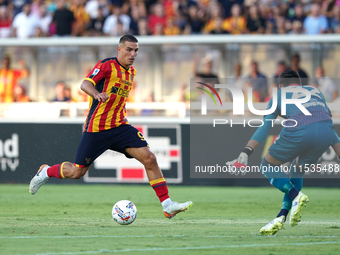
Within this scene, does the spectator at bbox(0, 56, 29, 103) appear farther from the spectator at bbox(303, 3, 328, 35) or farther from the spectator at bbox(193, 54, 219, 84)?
the spectator at bbox(303, 3, 328, 35)

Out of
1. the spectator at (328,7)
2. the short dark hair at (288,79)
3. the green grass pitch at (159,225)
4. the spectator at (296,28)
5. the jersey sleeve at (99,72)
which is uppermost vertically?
the spectator at (328,7)

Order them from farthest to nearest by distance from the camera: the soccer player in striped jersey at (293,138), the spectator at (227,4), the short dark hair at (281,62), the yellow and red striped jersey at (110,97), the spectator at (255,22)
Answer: the spectator at (227,4) → the spectator at (255,22) → the short dark hair at (281,62) → the yellow and red striped jersey at (110,97) → the soccer player in striped jersey at (293,138)

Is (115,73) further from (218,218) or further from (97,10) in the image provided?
(97,10)

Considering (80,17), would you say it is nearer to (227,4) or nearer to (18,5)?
→ (18,5)

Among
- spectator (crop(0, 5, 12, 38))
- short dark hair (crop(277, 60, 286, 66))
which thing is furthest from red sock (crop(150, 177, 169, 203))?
spectator (crop(0, 5, 12, 38))

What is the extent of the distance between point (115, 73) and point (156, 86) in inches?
257

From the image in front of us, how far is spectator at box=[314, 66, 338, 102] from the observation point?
1292 centimetres

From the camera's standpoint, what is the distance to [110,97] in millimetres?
7559

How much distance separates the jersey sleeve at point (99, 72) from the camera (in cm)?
734

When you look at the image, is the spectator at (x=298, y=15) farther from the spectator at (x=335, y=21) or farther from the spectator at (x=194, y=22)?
the spectator at (x=194, y=22)

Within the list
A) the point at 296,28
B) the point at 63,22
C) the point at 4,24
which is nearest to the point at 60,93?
the point at 63,22

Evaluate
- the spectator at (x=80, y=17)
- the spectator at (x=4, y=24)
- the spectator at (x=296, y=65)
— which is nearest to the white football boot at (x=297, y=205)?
the spectator at (x=296, y=65)

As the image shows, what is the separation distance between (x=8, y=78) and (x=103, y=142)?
7301 millimetres

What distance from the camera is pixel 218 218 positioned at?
8422mm
